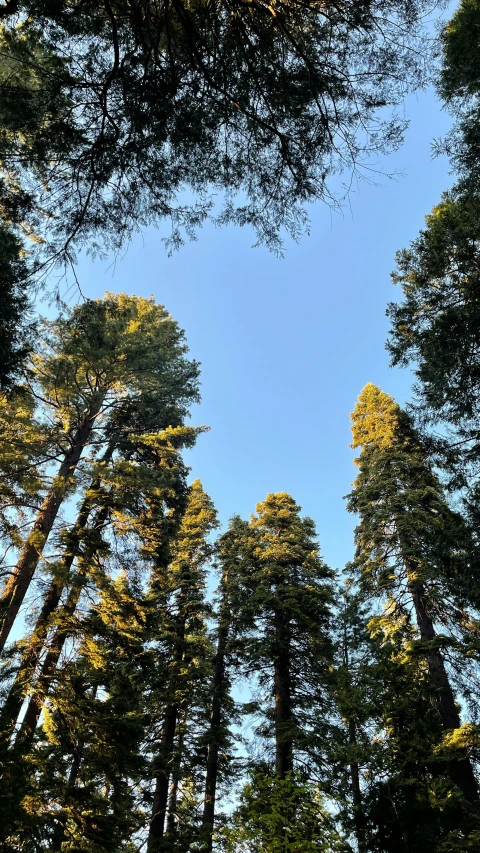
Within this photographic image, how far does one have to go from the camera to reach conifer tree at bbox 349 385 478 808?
8.86 metres

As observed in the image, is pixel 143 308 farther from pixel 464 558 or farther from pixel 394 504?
pixel 464 558

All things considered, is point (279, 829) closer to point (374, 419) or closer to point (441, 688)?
point (441, 688)

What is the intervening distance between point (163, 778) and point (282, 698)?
11.7 feet

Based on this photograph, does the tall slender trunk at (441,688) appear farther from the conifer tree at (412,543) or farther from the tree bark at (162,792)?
the tree bark at (162,792)

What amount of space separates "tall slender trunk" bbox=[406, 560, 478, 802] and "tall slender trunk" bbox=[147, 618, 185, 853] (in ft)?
21.6

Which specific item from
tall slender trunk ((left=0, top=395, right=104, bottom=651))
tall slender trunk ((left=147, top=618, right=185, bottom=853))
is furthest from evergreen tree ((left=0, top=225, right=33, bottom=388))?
tall slender trunk ((left=147, top=618, right=185, bottom=853))

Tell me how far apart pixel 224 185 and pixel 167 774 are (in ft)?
41.4

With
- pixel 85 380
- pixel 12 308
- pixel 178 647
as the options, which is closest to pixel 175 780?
pixel 178 647

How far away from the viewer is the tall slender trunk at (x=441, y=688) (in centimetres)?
830

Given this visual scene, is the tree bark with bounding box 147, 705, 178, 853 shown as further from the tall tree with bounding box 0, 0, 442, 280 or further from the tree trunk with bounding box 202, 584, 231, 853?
the tall tree with bounding box 0, 0, 442, 280

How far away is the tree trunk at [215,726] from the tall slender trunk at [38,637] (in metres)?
6.15

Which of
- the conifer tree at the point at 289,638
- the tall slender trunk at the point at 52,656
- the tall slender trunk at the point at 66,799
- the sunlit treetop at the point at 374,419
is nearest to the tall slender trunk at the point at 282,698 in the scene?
the conifer tree at the point at 289,638

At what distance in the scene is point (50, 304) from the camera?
17.8ft

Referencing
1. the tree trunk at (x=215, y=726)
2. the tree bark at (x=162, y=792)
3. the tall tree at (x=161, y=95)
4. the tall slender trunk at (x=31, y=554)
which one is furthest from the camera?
the tree trunk at (x=215, y=726)
